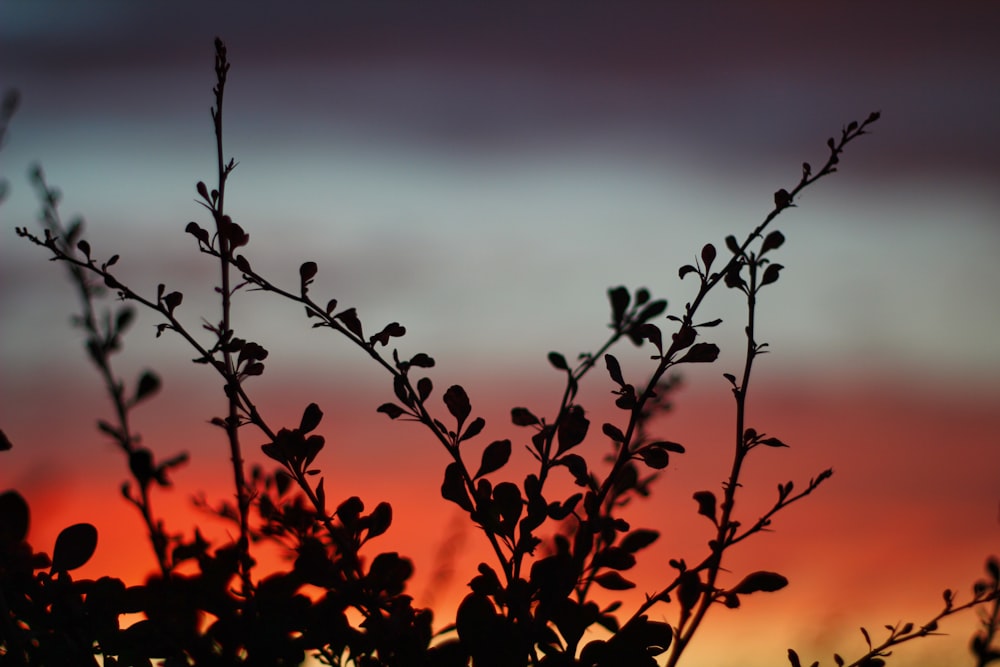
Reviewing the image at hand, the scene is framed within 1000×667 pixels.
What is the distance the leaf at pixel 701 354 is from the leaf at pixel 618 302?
7cm

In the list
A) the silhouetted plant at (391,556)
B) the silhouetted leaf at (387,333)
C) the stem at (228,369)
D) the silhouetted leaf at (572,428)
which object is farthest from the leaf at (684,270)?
the stem at (228,369)

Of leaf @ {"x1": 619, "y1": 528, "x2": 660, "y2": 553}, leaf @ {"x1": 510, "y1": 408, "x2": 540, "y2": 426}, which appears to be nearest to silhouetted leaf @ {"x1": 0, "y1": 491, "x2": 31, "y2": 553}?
leaf @ {"x1": 510, "y1": 408, "x2": 540, "y2": 426}

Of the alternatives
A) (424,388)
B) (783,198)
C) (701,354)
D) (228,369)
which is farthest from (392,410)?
(783,198)

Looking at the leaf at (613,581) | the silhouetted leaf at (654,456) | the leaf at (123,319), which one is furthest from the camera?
the leaf at (613,581)

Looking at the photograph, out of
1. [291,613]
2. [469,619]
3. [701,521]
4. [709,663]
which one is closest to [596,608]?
[469,619]

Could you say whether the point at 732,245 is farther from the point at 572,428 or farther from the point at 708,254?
the point at 572,428

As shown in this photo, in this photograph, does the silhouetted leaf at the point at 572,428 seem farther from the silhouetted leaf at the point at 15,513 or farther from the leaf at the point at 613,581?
the silhouetted leaf at the point at 15,513

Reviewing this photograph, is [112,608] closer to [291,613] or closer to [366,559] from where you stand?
[291,613]

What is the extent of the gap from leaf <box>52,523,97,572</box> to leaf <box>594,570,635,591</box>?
46cm

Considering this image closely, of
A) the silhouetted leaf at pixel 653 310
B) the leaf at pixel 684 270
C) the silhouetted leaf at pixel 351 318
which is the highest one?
A: the leaf at pixel 684 270

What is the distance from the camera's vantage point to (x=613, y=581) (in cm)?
79

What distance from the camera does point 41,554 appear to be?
2.35ft

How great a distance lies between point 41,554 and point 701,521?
1.17 metres

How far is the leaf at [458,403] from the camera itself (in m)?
0.70
